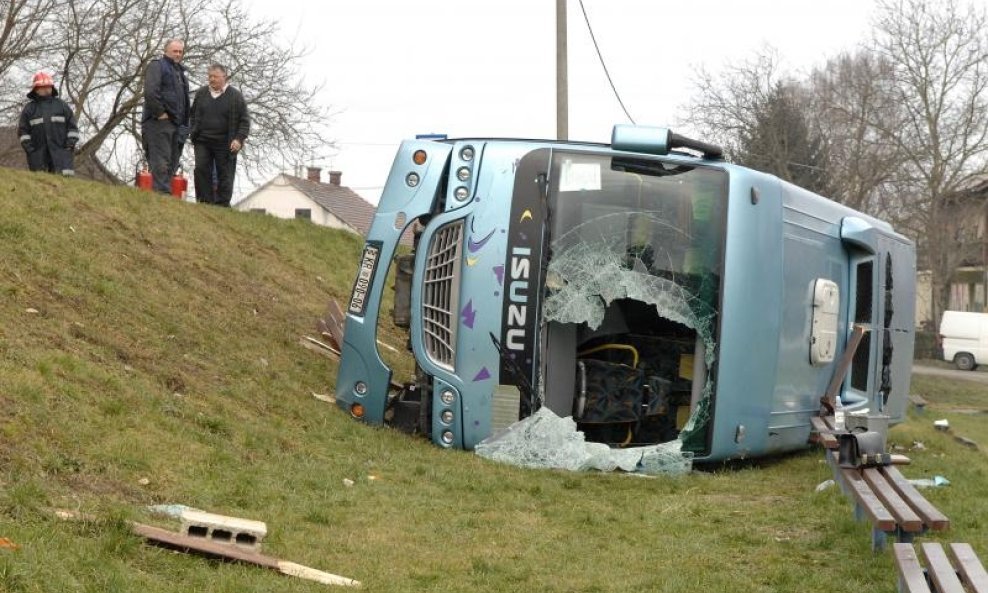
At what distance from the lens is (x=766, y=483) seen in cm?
1100

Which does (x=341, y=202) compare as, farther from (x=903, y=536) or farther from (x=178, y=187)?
(x=903, y=536)

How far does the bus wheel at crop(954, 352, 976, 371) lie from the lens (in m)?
53.4

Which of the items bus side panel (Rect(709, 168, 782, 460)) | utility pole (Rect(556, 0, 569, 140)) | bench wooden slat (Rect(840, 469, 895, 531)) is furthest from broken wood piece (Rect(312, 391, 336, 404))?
utility pole (Rect(556, 0, 569, 140))

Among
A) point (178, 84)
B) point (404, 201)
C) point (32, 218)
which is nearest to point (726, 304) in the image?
point (404, 201)

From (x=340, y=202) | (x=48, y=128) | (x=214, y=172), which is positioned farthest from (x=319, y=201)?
(x=48, y=128)

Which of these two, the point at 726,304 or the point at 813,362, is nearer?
the point at 726,304

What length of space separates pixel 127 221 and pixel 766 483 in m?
7.50

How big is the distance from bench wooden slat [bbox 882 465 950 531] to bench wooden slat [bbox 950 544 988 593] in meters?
0.43

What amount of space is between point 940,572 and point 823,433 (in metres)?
4.49

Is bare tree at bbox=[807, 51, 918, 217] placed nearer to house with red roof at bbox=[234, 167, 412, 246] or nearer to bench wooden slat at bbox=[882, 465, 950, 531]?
house with red roof at bbox=[234, 167, 412, 246]

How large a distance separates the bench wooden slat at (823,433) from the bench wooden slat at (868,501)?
0.97m

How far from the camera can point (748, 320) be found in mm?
11461

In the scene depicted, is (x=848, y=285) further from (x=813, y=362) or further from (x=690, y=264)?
(x=690, y=264)

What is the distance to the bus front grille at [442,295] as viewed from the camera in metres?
11.5
